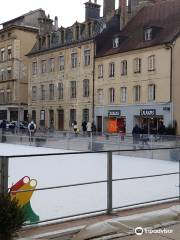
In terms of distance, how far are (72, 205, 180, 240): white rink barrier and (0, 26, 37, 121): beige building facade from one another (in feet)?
198

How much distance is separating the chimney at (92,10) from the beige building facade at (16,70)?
12.4 m

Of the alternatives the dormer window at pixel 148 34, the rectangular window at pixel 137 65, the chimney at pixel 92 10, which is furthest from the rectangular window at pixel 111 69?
the chimney at pixel 92 10

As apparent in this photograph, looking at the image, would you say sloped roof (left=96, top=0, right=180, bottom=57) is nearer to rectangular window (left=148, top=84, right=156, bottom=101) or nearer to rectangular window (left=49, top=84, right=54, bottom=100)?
rectangular window (left=148, top=84, right=156, bottom=101)

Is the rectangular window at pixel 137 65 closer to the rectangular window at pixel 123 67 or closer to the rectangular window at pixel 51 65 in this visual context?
the rectangular window at pixel 123 67

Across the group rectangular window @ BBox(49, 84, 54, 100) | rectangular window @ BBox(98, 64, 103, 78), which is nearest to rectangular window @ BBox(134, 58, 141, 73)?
rectangular window @ BBox(98, 64, 103, 78)

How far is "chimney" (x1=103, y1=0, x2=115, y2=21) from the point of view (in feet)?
185

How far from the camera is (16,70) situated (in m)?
69.2

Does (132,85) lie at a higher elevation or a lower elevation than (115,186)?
higher

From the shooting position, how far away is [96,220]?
315 inches

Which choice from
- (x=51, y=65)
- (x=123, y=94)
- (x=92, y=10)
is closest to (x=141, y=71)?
(x=123, y=94)

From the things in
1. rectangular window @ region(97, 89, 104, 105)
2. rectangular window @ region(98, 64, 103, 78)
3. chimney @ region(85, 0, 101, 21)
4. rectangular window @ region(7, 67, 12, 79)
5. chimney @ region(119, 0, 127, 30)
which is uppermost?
chimney @ region(85, 0, 101, 21)

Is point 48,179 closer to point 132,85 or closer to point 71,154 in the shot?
point 71,154

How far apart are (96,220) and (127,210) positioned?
1030 millimetres

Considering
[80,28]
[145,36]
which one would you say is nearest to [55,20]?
[80,28]
